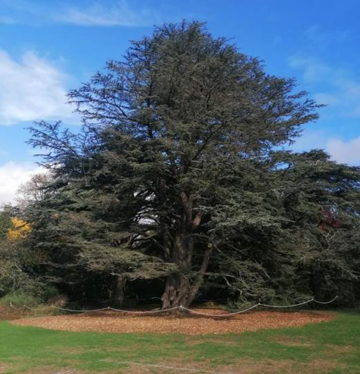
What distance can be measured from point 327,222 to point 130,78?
1374 cm

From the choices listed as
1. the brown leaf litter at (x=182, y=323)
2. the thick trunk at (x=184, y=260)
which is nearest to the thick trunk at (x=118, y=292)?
the thick trunk at (x=184, y=260)

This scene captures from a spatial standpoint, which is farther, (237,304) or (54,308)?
(54,308)

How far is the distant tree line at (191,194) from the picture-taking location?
18.9 m

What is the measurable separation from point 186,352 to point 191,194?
407 inches

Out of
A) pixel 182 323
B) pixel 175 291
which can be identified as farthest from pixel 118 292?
pixel 182 323

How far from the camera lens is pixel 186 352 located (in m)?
10.4

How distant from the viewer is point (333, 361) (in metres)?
9.10

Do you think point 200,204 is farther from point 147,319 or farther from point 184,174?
point 147,319

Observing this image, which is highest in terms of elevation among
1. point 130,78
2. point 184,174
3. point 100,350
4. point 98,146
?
point 130,78

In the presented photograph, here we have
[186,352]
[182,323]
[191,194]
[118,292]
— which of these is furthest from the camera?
[118,292]

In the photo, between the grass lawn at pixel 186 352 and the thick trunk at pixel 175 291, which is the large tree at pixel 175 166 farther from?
the grass lawn at pixel 186 352

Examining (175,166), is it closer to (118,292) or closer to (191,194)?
(191,194)

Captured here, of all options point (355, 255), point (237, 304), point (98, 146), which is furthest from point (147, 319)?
point (355, 255)

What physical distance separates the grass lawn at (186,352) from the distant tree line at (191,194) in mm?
4868
